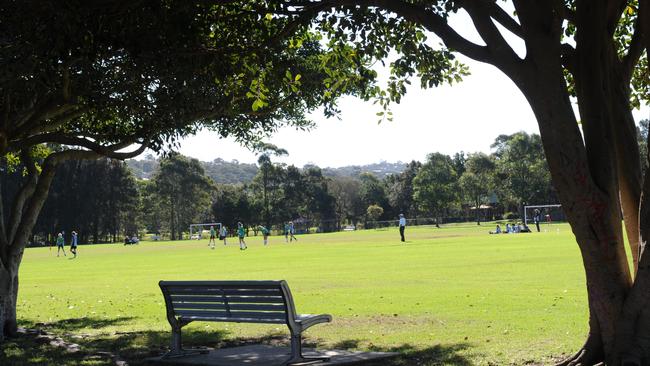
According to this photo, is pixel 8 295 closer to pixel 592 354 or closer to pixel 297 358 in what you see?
pixel 297 358

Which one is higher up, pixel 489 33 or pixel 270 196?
pixel 270 196

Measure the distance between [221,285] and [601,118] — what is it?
4.81 m

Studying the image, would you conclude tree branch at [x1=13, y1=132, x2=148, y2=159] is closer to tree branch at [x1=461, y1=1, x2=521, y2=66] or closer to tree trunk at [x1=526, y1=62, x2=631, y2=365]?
tree branch at [x1=461, y1=1, x2=521, y2=66]

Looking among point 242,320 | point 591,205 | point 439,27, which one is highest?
point 439,27

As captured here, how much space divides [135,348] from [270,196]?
108855mm

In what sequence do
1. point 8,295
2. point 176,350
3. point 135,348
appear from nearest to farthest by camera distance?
point 176,350, point 135,348, point 8,295

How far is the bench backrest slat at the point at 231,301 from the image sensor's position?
866 cm

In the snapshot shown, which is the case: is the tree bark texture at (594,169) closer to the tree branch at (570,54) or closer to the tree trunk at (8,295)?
the tree branch at (570,54)

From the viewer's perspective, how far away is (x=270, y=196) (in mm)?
119688

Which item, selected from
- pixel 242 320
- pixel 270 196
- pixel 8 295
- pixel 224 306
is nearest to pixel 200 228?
pixel 270 196

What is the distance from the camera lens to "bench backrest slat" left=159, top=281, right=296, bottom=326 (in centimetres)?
866

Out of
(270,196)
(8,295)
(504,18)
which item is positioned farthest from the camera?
(270,196)

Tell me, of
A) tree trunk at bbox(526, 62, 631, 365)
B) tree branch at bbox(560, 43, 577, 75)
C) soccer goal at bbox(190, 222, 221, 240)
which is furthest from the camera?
soccer goal at bbox(190, 222, 221, 240)

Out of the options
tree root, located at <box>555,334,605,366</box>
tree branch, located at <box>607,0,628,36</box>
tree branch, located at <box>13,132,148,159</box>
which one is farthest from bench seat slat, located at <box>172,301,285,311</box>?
tree branch, located at <box>607,0,628,36</box>
